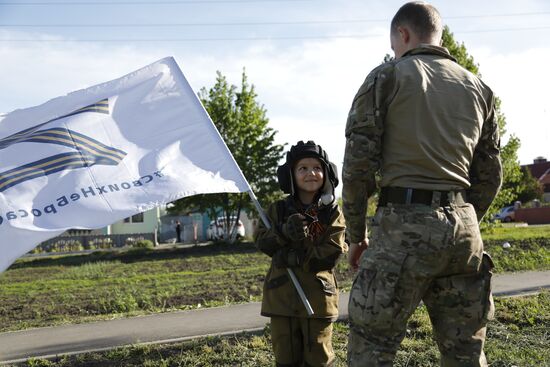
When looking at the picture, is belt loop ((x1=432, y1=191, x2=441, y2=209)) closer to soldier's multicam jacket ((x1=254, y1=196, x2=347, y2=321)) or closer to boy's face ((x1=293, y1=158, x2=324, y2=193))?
soldier's multicam jacket ((x1=254, y1=196, x2=347, y2=321))

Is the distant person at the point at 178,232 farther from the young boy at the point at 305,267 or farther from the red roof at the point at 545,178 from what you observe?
the red roof at the point at 545,178

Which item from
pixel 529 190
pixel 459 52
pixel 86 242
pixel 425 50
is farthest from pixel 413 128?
pixel 529 190

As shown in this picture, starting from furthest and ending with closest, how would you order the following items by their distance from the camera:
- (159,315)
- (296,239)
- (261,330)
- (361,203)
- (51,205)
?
(159,315) → (261,330) → (51,205) → (296,239) → (361,203)

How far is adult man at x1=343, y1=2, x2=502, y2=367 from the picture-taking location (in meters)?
2.98

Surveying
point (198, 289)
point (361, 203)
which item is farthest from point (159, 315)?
point (361, 203)

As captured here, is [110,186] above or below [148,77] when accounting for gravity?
below

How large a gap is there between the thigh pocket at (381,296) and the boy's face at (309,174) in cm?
132

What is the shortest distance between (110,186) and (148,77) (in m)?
1.07

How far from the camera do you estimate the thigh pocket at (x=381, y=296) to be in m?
2.96

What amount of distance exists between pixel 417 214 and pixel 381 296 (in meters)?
0.45

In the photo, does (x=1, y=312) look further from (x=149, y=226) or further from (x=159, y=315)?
(x=149, y=226)

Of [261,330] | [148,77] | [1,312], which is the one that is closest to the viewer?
[148,77]

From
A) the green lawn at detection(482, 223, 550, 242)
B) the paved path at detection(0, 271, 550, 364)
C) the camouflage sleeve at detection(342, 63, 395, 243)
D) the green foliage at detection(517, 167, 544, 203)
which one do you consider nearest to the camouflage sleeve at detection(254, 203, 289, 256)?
the camouflage sleeve at detection(342, 63, 395, 243)

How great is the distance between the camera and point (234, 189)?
4.58 metres
